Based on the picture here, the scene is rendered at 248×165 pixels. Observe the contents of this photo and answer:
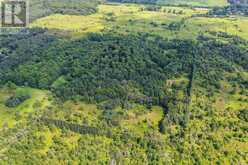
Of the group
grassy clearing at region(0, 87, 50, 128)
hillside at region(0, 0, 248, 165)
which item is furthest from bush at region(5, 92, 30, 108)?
grassy clearing at region(0, 87, 50, 128)

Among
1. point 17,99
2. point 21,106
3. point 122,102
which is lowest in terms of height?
point 21,106

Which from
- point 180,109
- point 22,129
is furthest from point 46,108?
point 180,109

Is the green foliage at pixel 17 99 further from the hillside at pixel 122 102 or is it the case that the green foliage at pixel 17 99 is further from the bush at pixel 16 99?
the hillside at pixel 122 102

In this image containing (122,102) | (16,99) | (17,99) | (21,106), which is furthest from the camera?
(17,99)

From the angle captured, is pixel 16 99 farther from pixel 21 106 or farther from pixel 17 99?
pixel 21 106

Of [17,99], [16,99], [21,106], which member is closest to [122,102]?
[21,106]

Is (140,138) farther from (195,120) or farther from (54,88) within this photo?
(54,88)

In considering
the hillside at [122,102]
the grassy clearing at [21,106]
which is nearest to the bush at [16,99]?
the hillside at [122,102]

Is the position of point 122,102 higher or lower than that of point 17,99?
higher

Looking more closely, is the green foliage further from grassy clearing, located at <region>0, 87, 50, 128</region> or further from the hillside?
grassy clearing, located at <region>0, 87, 50, 128</region>
